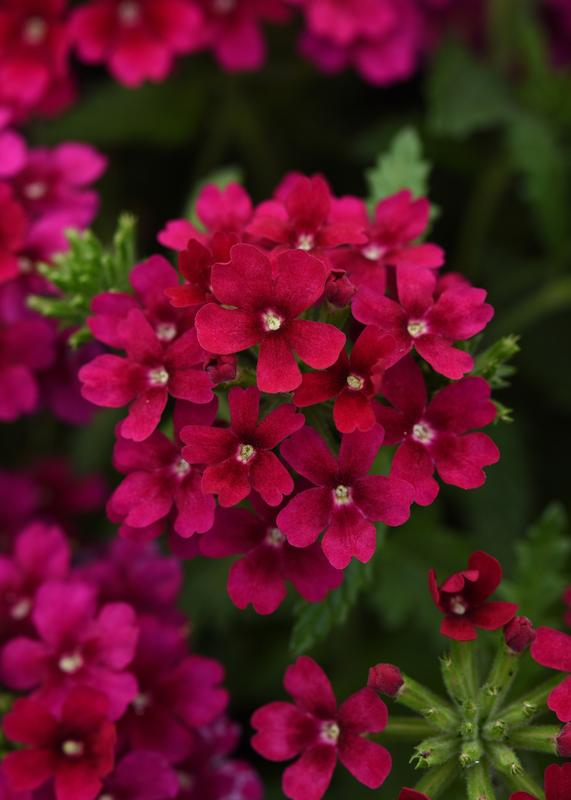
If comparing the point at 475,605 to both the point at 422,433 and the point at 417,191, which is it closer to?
the point at 422,433

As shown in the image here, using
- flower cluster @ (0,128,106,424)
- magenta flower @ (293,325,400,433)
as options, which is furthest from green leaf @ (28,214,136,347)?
magenta flower @ (293,325,400,433)

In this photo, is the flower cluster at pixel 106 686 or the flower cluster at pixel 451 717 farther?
the flower cluster at pixel 106 686

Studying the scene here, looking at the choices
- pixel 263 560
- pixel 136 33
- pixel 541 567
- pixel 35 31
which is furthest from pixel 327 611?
pixel 35 31

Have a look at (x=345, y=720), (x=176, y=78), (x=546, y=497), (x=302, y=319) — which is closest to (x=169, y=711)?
(x=345, y=720)

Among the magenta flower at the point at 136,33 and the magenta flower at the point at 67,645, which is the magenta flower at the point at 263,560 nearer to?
the magenta flower at the point at 67,645

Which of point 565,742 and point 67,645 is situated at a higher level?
point 565,742

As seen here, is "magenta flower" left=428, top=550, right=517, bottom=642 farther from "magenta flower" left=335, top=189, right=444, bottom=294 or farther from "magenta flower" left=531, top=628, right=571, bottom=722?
"magenta flower" left=335, top=189, right=444, bottom=294

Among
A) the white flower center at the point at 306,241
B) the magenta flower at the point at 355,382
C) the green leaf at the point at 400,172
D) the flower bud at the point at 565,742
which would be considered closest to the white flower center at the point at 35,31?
the green leaf at the point at 400,172
